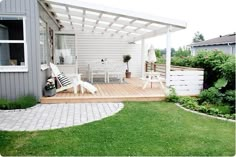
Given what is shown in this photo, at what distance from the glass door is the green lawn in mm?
5023

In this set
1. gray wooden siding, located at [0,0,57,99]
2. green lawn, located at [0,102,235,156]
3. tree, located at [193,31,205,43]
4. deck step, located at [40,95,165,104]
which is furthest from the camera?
tree, located at [193,31,205,43]

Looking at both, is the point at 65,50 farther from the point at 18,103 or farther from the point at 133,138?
the point at 133,138

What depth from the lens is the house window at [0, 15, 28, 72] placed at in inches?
255

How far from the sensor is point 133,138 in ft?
13.4

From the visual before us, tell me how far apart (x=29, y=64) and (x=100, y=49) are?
6416 mm

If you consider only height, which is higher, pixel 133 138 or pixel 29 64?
pixel 29 64

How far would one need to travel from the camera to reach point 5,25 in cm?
652

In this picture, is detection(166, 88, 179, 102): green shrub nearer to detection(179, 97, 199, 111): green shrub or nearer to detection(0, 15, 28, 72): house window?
detection(179, 97, 199, 111): green shrub

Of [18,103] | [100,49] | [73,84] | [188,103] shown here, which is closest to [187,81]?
→ [188,103]

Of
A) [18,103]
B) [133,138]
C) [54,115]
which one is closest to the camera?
[133,138]

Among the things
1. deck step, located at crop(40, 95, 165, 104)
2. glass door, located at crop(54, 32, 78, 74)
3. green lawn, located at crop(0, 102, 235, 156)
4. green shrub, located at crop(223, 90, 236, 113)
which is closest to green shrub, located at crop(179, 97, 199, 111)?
deck step, located at crop(40, 95, 165, 104)

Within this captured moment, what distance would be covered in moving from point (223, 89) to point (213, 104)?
82 cm

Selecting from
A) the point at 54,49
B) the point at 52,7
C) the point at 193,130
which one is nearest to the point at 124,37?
the point at 54,49

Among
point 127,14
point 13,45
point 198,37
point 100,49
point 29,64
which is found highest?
point 198,37
